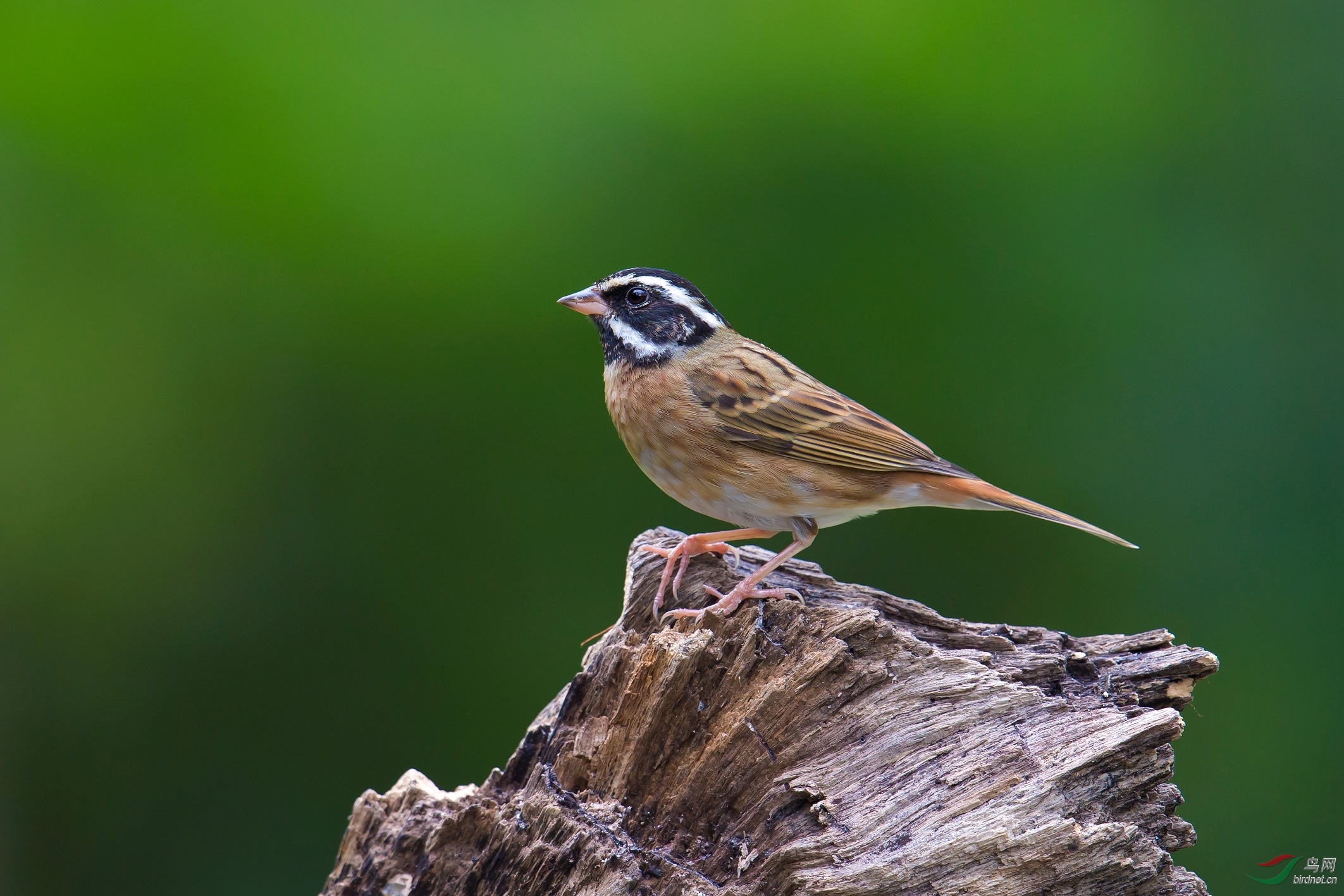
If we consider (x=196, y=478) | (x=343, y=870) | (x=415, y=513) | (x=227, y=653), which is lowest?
(x=343, y=870)

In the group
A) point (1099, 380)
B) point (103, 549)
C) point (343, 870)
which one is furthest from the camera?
point (1099, 380)

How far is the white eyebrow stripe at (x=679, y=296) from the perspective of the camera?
504 centimetres

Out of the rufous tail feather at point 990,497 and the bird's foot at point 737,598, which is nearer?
the bird's foot at point 737,598

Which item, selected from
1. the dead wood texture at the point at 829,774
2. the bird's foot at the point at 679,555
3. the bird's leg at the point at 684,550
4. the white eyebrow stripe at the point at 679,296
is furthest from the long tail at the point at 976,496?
the white eyebrow stripe at the point at 679,296

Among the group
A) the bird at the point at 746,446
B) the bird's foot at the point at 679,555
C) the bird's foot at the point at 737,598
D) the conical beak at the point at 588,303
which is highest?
the conical beak at the point at 588,303

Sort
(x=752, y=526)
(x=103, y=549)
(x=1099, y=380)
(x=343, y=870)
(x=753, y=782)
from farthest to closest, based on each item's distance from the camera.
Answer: (x=1099, y=380), (x=103, y=549), (x=752, y=526), (x=343, y=870), (x=753, y=782)

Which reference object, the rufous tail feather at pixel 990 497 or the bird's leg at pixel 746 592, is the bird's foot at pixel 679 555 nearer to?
the bird's leg at pixel 746 592

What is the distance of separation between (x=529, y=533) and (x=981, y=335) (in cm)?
291

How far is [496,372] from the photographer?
6168mm

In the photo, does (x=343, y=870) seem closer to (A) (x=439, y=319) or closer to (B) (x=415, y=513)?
(B) (x=415, y=513)

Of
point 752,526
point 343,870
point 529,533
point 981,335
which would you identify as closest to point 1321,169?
point 981,335

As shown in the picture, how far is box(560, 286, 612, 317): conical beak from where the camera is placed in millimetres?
5102

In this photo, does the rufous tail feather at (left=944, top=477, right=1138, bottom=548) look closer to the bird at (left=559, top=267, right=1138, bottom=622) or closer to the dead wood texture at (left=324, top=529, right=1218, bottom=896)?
the bird at (left=559, top=267, right=1138, bottom=622)

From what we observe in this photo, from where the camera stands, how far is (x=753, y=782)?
3.73 metres
